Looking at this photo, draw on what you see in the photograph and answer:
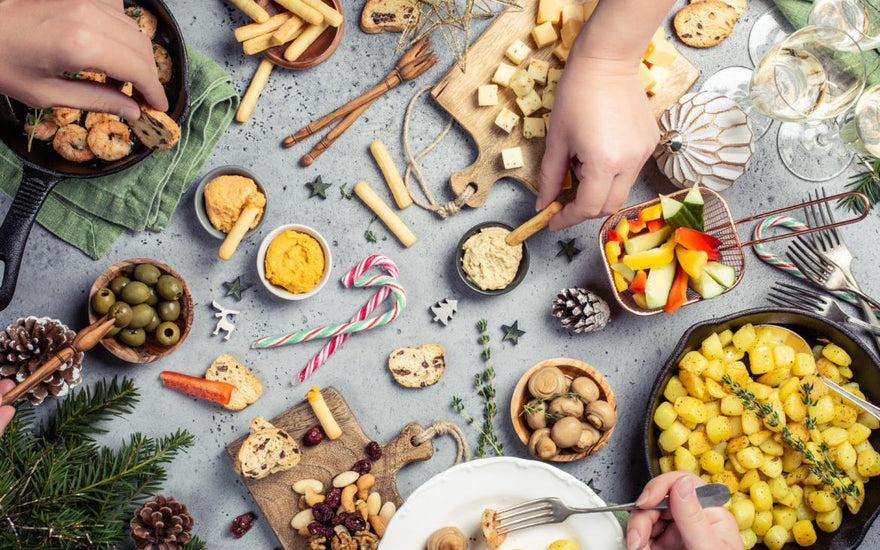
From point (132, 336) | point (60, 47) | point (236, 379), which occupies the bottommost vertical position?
point (236, 379)

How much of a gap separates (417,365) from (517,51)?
1048 millimetres

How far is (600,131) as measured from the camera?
6.41 feet

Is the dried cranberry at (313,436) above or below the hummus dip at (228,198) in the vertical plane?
below

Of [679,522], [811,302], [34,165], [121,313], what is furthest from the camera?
[811,302]

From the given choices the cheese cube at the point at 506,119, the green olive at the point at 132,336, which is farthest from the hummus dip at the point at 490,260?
the green olive at the point at 132,336

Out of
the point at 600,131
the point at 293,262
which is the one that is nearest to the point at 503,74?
the point at 600,131

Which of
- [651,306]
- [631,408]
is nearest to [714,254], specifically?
[651,306]

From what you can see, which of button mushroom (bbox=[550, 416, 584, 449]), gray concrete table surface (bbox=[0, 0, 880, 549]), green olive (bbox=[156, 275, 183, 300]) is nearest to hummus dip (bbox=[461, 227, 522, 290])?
gray concrete table surface (bbox=[0, 0, 880, 549])

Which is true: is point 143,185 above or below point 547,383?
above

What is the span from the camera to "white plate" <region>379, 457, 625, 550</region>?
1.97 metres

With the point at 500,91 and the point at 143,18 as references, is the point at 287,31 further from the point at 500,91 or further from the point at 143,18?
the point at 500,91

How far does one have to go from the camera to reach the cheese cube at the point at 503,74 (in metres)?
2.21

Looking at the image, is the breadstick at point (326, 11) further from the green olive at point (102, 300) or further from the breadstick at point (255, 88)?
the green olive at point (102, 300)

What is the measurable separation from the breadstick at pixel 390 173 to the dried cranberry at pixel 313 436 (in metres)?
0.76
